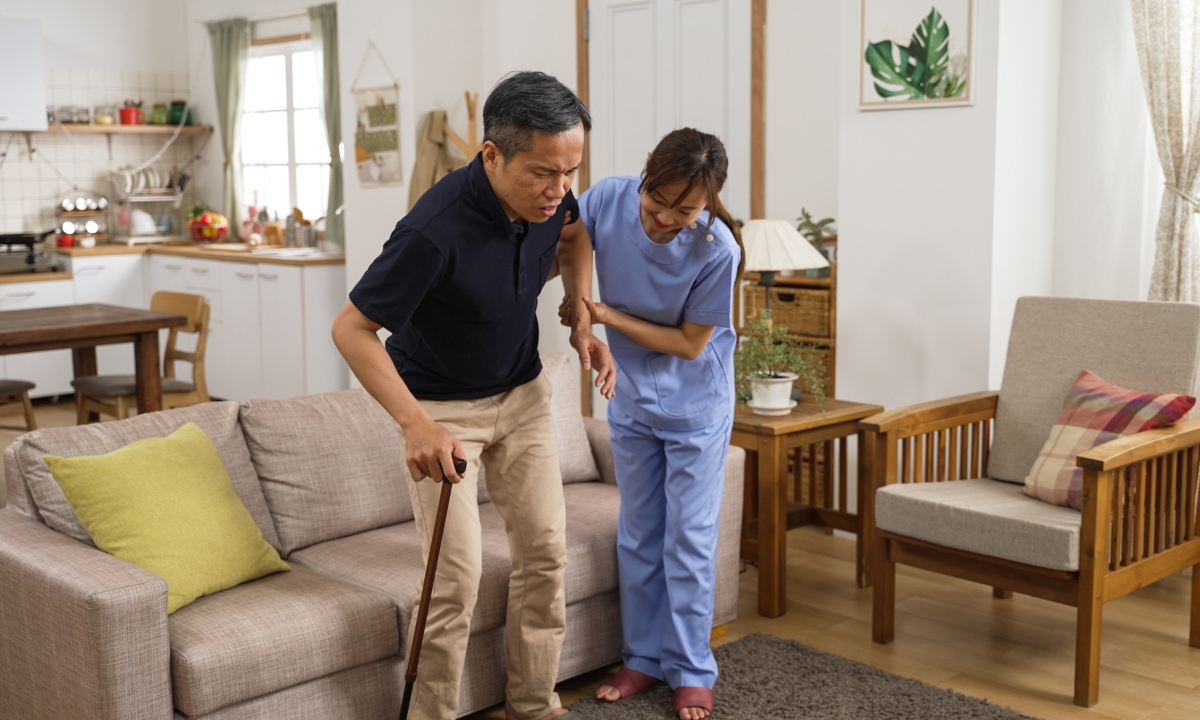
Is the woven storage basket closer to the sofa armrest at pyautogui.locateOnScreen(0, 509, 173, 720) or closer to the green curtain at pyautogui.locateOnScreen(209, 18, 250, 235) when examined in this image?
the sofa armrest at pyautogui.locateOnScreen(0, 509, 173, 720)

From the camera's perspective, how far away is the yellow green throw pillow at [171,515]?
2.39 meters

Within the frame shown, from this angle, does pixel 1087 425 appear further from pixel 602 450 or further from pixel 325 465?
pixel 325 465

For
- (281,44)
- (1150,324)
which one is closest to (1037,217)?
(1150,324)

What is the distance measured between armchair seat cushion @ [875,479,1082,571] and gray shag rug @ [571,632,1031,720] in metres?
0.37

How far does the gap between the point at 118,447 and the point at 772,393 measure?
6.10 ft

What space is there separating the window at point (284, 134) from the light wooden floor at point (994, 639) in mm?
4325

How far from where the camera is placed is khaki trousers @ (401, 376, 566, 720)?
7.61 feet

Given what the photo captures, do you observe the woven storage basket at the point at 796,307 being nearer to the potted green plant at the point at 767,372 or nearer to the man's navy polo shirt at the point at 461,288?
the potted green plant at the point at 767,372

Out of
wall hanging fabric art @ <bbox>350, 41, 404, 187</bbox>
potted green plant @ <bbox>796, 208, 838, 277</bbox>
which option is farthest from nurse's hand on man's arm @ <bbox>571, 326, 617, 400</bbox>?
wall hanging fabric art @ <bbox>350, 41, 404, 187</bbox>

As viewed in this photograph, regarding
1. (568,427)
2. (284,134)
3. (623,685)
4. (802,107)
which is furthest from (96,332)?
(284,134)

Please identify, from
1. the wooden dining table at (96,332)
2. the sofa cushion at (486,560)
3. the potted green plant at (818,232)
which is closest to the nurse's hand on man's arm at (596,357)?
the sofa cushion at (486,560)

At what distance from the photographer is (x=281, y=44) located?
7.07 m

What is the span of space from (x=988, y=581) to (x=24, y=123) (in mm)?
6115

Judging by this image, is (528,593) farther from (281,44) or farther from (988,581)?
(281,44)
